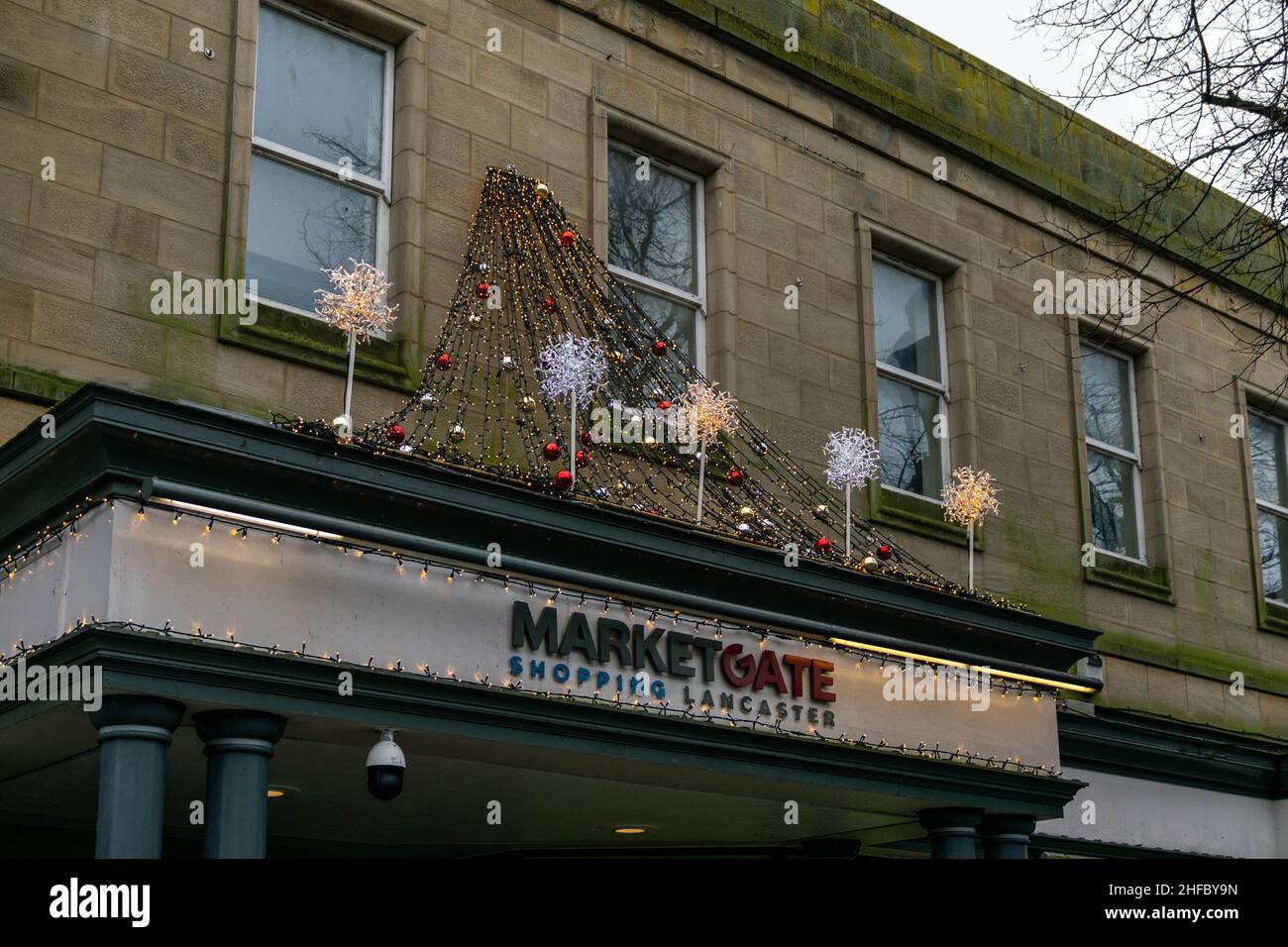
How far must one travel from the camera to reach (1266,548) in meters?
20.0

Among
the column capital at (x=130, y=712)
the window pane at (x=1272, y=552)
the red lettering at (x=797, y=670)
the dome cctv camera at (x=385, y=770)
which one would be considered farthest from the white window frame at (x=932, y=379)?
the column capital at (x=130, y=712)

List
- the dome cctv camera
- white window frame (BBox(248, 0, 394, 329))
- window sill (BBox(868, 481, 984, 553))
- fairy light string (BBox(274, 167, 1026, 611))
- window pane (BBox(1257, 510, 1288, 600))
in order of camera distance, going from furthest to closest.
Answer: window pane (BBox(1257, 510, 1288, 600)) < window sill (BBox(868, 481, 984, 553)) < fairy light string (BBox(274, 167, 1026, 611)) < white window frame (BBox(248, 0, 394, 329)) < the dome cctv camera

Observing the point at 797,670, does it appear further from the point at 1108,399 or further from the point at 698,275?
the point at 1108,399

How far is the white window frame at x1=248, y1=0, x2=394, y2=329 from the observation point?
40.6 feet

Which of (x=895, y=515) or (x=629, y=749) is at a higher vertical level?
(x=895, y=515)

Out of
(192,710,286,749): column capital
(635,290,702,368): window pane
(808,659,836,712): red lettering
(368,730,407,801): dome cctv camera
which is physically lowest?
(368,730,407,801): dome cctv camera

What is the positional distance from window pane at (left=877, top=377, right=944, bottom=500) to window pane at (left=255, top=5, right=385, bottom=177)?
553 centimetres

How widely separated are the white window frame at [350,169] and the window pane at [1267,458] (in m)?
11.5

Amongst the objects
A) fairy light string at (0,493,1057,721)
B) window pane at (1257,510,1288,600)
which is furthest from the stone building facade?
fairy light string at (0,493,1057,721)

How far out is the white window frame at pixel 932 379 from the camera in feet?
53.2

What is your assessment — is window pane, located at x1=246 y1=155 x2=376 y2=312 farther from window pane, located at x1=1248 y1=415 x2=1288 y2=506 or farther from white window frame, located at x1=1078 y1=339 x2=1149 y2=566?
window pane, located at x1=1248 y1=415 x2=1288 y2=506
